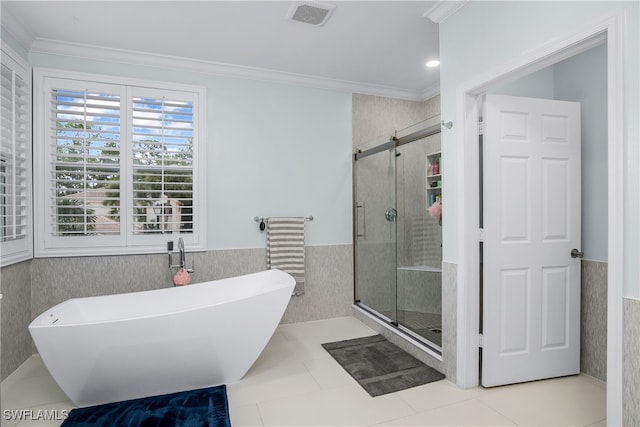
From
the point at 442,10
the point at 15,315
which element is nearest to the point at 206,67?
the point at 442,10

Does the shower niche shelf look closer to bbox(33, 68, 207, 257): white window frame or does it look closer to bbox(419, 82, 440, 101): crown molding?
bbox(419, 82, 440, 101): crown molding

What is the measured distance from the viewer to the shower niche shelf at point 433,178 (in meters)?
3.02

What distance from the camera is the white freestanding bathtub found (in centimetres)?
206

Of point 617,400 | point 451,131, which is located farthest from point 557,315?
point 451,131

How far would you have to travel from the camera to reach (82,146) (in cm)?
315

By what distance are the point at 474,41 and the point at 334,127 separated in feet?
6.35

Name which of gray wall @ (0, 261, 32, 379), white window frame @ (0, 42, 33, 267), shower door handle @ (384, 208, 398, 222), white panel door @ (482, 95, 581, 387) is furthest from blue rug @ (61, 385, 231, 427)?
shower door handle @ (384, 208, 398, 222)

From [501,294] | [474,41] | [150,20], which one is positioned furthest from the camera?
[150,20]

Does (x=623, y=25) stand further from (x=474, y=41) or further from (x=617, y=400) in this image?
(x=617, y=400)

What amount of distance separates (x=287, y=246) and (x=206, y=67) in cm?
195

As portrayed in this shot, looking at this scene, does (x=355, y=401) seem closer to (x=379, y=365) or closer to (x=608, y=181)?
(x=379, y=365)

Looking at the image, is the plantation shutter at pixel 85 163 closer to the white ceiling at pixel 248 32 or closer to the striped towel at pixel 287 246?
the white ceiling at pixel 248 32

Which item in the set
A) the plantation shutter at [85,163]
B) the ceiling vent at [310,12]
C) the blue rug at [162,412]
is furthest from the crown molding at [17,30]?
the blue rug at [162,412]

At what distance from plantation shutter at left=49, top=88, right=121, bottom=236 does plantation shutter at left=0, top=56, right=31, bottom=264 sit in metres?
0.18
